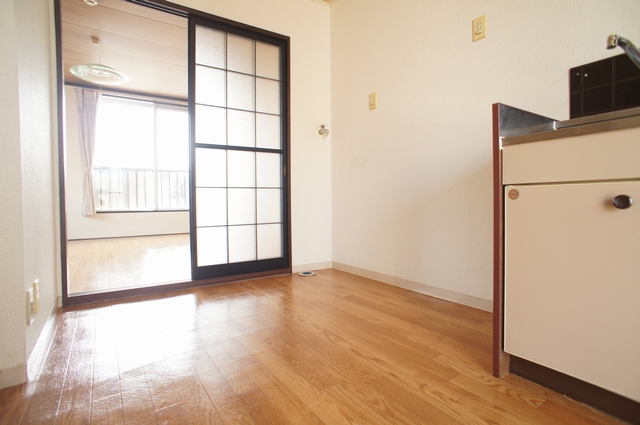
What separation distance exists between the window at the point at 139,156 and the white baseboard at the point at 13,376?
5078mm

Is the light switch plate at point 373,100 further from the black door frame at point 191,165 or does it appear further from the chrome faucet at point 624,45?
the chrome faucet at point 624,45

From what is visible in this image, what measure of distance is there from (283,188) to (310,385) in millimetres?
2067

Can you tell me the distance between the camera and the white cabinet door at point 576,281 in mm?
855

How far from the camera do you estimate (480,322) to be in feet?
5.48

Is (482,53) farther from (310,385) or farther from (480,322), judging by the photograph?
(310,385)

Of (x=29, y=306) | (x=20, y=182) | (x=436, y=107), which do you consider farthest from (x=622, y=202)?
(x=29, y=306)

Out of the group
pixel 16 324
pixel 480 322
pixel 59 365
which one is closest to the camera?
pixel 16 324

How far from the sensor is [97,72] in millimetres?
3789

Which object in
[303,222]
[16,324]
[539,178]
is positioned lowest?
[16,324]

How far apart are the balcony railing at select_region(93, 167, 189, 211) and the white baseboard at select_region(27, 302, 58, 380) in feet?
16.1

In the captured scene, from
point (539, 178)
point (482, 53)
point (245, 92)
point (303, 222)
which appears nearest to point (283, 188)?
point (303, 222)

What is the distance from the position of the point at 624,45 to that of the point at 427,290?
1.68m

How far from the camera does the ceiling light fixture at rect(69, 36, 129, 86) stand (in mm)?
3633

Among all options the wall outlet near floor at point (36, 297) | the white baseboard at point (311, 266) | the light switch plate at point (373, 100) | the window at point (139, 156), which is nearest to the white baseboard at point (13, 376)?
the wall outlet near floor at point (36, 297)
